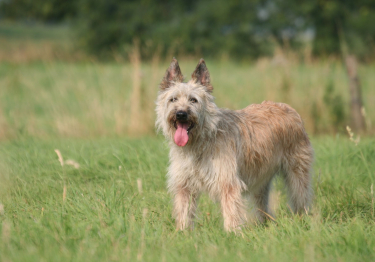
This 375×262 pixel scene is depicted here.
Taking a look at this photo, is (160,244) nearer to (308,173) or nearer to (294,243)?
(294,243)

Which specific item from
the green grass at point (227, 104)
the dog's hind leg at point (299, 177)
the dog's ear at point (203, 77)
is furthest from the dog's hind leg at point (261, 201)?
the green grass at point (227, 104)

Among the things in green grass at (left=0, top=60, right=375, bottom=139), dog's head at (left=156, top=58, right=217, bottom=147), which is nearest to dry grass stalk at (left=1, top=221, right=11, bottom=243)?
dog's head at (left=156, top=58, right=217, bottom=147)

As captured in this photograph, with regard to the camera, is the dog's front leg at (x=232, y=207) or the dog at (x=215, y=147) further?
the dog at (x=215, y=147)

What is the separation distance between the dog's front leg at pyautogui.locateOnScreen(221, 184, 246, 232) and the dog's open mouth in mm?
609

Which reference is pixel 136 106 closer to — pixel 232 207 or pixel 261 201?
pixel 261 201

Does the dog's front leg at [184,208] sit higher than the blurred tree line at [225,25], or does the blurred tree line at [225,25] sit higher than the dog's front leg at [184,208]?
the blurred tree line at [225,25]

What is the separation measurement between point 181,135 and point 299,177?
5.48 feet

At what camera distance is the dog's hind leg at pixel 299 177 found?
5.15 metres

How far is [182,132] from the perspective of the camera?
4.44 metres

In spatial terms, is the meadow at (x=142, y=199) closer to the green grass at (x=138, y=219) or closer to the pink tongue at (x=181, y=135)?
the green grass at (x=138, y=219)

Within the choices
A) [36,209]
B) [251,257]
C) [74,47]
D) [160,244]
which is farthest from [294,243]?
[74,47]

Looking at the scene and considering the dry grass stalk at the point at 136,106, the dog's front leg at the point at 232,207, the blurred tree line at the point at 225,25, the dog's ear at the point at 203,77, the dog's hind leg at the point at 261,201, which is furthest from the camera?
the blurred tree line at the point at 225,25

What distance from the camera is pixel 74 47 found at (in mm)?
29938

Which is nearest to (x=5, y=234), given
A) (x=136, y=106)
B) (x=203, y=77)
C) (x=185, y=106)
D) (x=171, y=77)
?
(x=185, y=106)
